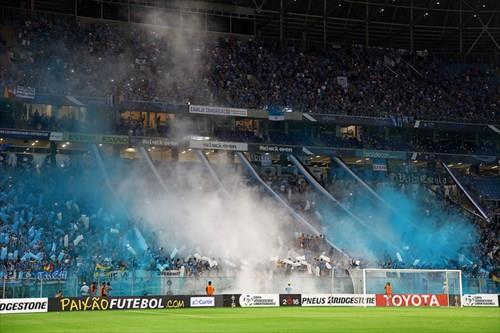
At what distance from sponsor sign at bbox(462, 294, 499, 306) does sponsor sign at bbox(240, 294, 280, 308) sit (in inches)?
433

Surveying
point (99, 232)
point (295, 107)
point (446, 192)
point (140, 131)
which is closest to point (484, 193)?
point (446, 192)

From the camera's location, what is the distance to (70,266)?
39250 mm

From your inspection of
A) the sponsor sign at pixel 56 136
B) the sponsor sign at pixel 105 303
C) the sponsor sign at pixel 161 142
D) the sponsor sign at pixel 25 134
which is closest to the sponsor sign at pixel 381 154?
the sponsor sign at pixel 161 142

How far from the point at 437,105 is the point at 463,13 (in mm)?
10662

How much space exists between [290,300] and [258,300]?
1805mm

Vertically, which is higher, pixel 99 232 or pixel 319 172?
pixel 319 172

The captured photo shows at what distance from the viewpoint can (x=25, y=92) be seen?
51000 millimetres

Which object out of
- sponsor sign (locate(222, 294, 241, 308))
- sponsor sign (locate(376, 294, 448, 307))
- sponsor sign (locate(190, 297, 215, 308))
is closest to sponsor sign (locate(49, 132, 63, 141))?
sponsor sign (locate(190, 297, 215, 308))

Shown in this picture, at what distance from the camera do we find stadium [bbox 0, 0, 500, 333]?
4084 cm

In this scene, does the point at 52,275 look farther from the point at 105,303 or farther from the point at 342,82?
the point at 342,82

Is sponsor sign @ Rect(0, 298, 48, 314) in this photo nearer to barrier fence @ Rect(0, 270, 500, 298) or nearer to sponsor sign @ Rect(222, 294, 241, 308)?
barrier fence @ Rect(0, 270, 500, 298)

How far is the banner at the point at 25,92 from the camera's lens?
5072cm

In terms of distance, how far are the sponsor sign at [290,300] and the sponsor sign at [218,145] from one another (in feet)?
63.9

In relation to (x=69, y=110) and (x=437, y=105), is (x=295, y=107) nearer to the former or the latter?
(x=437, y=105)
